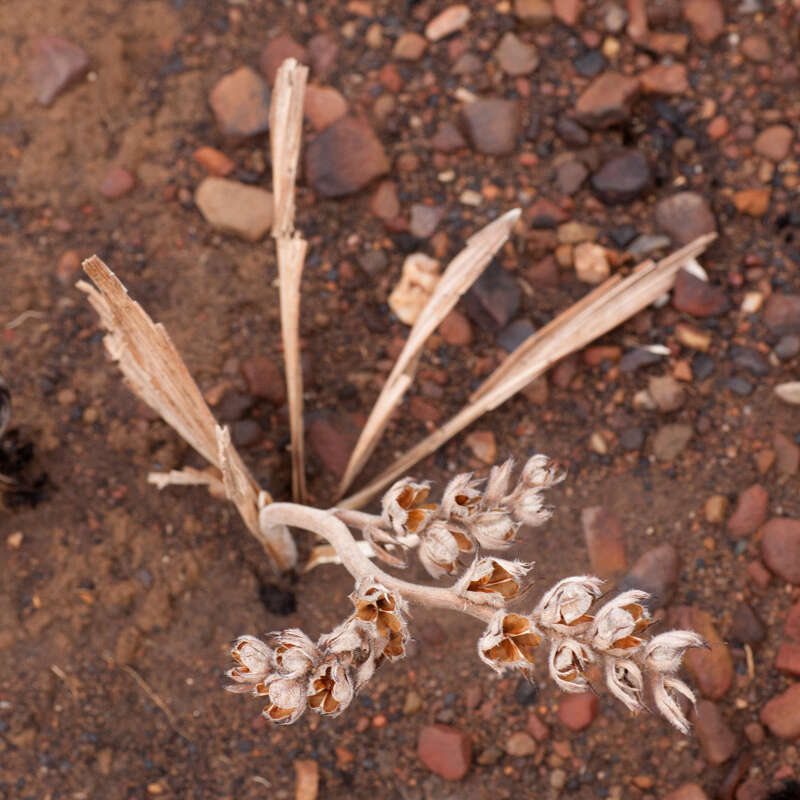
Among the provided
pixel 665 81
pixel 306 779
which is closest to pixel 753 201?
pixel 665 81

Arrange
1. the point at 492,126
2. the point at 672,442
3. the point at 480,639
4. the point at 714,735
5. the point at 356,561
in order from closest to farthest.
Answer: the point at 480,639, the point at 356,561, the point at 714,735, the point at 672,442, the point at 492,126

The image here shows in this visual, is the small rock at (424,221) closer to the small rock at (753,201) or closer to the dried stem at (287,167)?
the dried stem at (287,167)

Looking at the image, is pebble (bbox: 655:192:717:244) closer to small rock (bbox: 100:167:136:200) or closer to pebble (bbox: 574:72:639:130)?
pebble (bbox: 574:72:639:130)

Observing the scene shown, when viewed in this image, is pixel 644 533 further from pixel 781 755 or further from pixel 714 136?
pixel 714 136

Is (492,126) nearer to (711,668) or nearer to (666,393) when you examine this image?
(666,393)

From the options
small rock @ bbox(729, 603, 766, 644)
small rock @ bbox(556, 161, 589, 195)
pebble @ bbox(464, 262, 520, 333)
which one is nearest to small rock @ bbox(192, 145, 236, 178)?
pebble @ bbox(464, 262, 520, 333)

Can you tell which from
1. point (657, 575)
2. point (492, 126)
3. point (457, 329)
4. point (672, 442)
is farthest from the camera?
point (492, 126)

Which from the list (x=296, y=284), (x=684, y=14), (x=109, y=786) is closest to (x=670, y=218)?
(x=684, y=14)
